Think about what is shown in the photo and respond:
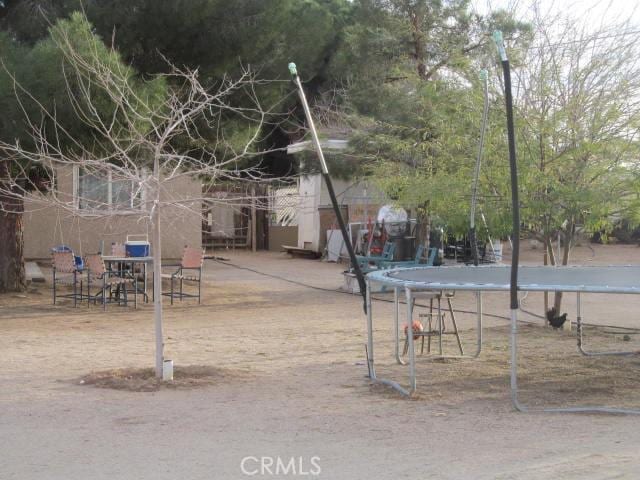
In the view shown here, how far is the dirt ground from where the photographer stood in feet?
17.0

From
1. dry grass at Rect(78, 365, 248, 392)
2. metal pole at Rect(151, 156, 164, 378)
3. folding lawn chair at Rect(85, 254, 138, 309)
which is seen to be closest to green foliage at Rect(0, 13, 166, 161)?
folding lawn chair at Rect(85, 254, 138, 309)

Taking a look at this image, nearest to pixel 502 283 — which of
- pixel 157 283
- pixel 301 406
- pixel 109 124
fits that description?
pixel 301 406

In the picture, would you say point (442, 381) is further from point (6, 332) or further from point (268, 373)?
Result: point (6, 332)

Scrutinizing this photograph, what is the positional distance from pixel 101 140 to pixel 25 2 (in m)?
3.06

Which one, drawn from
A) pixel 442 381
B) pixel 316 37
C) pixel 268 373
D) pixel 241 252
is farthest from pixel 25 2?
pixel 241 252

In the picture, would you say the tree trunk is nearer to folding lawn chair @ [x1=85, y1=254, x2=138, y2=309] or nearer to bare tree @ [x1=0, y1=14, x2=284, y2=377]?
bare tree @ [x1=0, y1=14, x2=284, y2=377]

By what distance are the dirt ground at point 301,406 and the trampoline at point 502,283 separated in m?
0.26

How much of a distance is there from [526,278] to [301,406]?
2.50 meters

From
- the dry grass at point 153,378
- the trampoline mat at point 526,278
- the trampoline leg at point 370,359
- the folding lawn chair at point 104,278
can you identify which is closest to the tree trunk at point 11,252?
the folding lawn chair at point 104,278

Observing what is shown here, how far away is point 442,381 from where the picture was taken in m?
7.90

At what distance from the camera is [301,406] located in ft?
22.3

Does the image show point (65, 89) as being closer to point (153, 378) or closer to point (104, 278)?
point (104, 278)

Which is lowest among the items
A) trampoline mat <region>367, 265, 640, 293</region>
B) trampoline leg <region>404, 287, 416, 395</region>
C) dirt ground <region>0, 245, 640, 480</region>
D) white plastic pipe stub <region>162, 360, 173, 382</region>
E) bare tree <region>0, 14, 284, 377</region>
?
dirt ground <region>0, 245, 640, 480</region>

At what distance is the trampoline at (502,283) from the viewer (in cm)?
640
